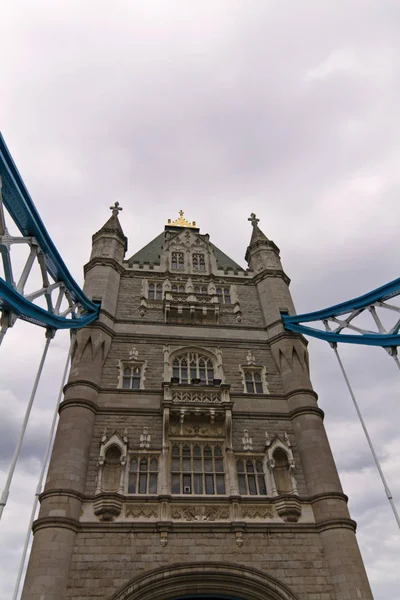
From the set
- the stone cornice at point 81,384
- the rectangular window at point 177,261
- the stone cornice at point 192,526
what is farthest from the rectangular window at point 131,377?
the rectangular window at point 177,261

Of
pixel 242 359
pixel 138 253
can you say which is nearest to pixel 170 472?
pixel 242 359

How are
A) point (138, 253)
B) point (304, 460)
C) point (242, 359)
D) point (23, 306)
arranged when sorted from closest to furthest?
Answer: point (23, 306) < point (304, 460) < point (242, 359) < point (138, 253)

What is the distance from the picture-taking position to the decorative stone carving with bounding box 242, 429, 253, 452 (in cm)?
1631

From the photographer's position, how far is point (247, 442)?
16469mm

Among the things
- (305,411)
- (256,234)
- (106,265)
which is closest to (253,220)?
(256,234)

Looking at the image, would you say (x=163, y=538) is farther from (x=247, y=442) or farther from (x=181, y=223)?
(x=181, y=223)

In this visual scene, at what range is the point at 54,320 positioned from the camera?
48.5 feet

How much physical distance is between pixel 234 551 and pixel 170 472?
321cm

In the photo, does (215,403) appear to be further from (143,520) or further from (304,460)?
(143,520)

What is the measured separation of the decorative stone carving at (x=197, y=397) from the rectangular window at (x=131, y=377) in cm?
167

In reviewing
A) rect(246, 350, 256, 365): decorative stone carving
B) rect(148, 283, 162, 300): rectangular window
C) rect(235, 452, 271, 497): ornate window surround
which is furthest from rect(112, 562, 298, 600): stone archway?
rect(148, 283, 162, 300): rectangular window

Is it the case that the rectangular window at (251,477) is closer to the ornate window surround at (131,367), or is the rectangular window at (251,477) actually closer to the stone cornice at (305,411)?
the stone cornice at (305,411)

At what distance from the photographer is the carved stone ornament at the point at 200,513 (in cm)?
1432

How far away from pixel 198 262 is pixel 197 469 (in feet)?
43.5
